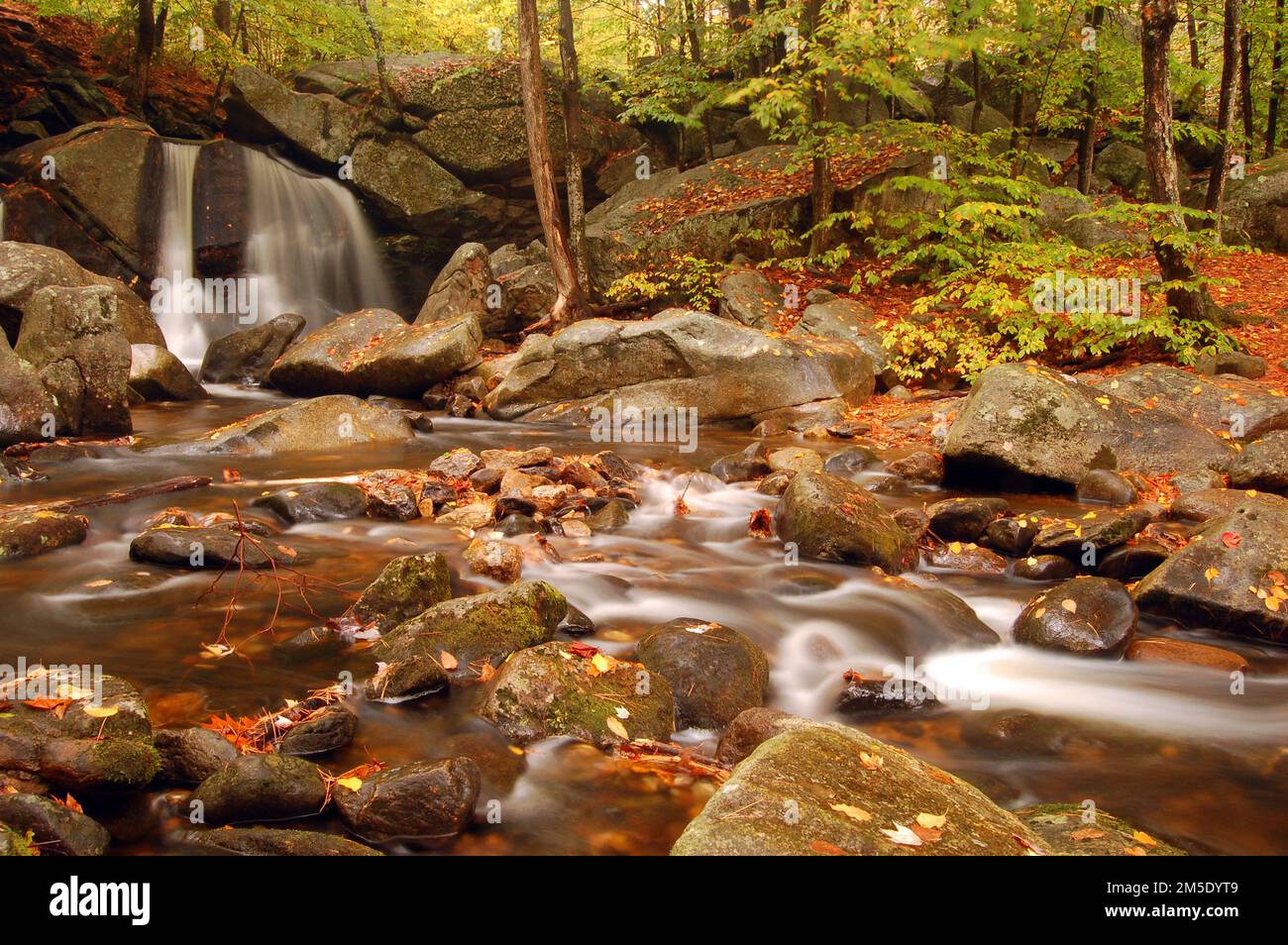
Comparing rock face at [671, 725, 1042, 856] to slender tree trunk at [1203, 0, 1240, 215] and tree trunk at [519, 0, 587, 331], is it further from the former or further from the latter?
slender tree trunk at [1203, 0, 1240, 215]

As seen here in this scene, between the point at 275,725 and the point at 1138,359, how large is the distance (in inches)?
464

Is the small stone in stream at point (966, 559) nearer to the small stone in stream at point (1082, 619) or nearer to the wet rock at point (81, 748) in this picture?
the small stone in stream at point (1082, 619)

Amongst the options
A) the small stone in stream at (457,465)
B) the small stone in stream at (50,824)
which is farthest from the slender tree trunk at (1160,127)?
the small stone in stream at (50,824)

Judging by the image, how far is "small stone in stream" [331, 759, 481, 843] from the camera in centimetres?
307

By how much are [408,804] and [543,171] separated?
12571 millimetres

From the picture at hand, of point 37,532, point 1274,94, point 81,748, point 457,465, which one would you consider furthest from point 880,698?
point 1274,94

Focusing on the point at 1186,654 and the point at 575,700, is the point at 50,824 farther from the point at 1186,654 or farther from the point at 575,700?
the point at 1186,654

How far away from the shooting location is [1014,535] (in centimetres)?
659

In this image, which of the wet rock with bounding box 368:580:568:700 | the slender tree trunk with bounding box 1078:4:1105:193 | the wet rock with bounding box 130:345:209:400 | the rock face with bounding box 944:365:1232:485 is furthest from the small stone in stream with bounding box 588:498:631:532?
the slender tree trunk with bounding box 1078:4:1105:193

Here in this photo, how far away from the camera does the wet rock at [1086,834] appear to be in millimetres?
2863

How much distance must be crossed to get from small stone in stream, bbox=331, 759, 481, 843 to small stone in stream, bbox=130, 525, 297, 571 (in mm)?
3000

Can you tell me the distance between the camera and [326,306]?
17781mm

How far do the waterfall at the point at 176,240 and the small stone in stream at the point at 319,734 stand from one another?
47.4 ft
